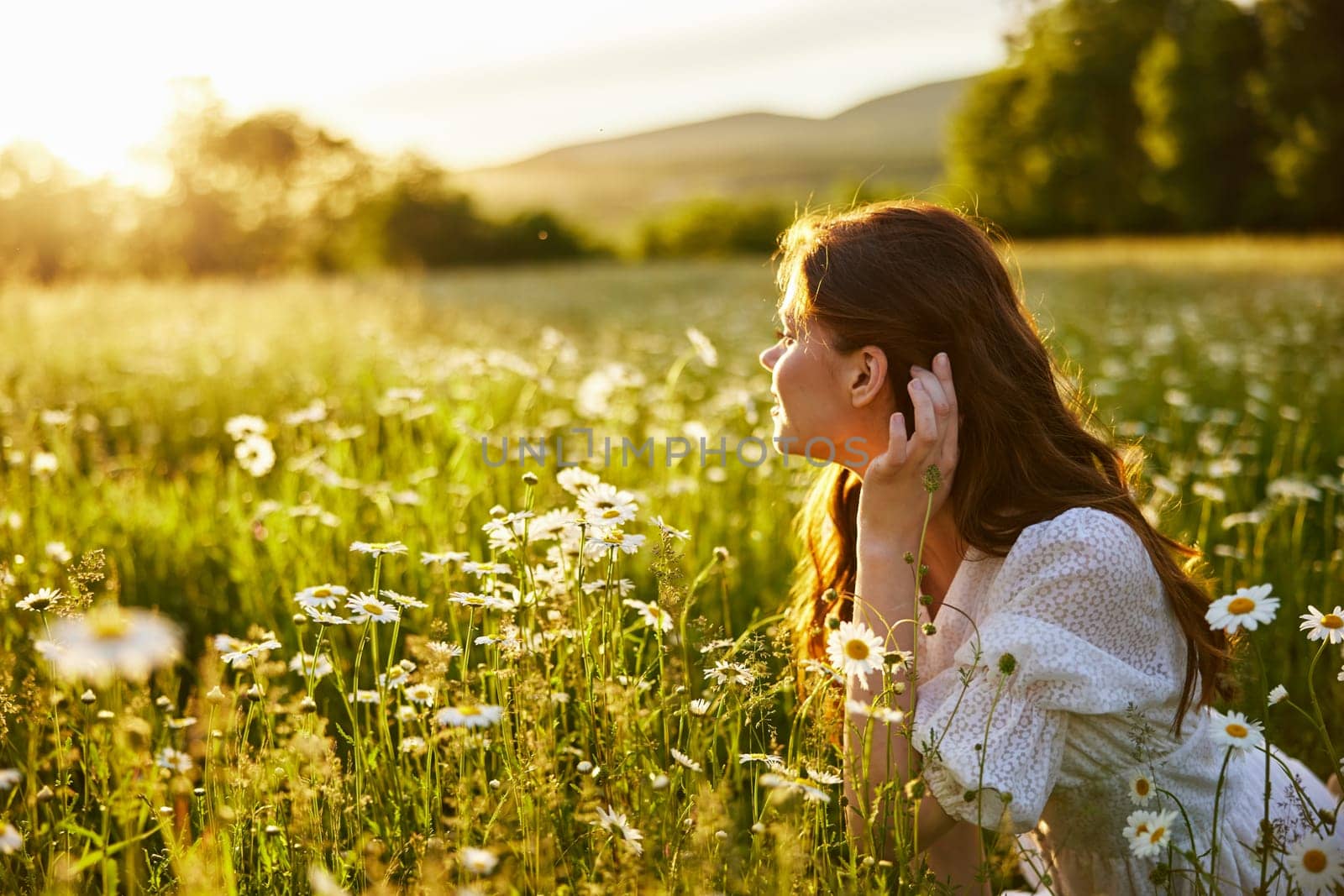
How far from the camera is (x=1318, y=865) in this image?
1.63m

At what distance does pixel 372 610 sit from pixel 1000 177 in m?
52.7

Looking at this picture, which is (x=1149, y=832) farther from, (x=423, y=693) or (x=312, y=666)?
(x=312, y=666)

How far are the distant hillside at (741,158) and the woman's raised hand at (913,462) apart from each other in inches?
3058

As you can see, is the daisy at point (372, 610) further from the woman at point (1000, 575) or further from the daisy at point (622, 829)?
the woman at point (1000, 575)

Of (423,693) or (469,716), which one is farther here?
(423,693)

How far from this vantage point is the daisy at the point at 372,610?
1725 millimetres

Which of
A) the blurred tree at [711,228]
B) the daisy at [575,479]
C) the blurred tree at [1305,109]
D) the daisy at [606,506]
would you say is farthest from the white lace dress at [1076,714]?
the blurred tree at [711,228]

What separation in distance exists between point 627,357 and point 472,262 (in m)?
39.2

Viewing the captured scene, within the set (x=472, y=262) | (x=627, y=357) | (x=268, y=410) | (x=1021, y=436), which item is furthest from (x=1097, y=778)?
(x=472, y=262)

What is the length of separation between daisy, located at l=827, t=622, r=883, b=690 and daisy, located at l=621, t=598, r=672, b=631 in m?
0.28

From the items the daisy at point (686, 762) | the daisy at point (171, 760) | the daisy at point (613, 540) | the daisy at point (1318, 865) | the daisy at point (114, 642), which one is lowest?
the daisy at point (1318, 865)

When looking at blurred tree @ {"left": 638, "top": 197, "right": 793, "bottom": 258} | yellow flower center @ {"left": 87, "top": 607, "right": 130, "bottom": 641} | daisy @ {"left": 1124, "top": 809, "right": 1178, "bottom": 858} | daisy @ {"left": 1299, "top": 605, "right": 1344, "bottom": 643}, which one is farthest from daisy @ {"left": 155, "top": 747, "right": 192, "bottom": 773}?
blurred tree @ {"left": 638, "top": 197, "right": 793, "bottom": 258}

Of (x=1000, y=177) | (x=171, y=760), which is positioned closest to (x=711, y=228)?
(x=1000, y=177)

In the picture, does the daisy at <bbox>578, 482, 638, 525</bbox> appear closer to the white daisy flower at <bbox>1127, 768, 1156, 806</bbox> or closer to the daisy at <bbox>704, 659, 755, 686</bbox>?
the daisy at <bbox>704, 659, 755, 686</bbox>
